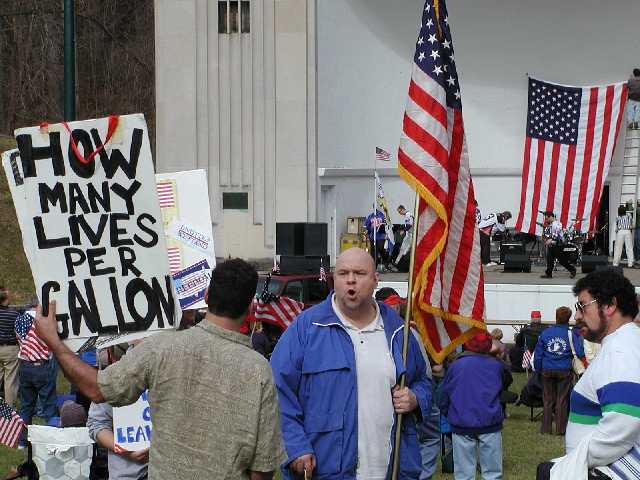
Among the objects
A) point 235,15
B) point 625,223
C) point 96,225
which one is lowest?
point 625,223

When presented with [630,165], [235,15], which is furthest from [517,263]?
[235,15]

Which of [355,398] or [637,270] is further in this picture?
[637,270]

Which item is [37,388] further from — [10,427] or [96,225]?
[96,225]

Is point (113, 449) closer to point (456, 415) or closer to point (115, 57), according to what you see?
point (456, 415)

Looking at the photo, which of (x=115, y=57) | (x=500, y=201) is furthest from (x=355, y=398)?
(x=115, y=57)

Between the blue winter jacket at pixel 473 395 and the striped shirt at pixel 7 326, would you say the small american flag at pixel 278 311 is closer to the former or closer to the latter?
the striped shirt at pixel 7 326

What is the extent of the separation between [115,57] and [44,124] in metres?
46.4

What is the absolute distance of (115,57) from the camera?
165 ft

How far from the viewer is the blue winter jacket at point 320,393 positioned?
18.8ft

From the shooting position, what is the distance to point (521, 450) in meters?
13.2

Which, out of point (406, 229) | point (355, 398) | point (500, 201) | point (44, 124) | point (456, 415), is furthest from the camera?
point (500, 201)

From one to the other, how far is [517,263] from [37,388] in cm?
1630

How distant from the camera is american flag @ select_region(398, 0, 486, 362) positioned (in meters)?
6.98

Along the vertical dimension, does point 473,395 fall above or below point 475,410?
above
